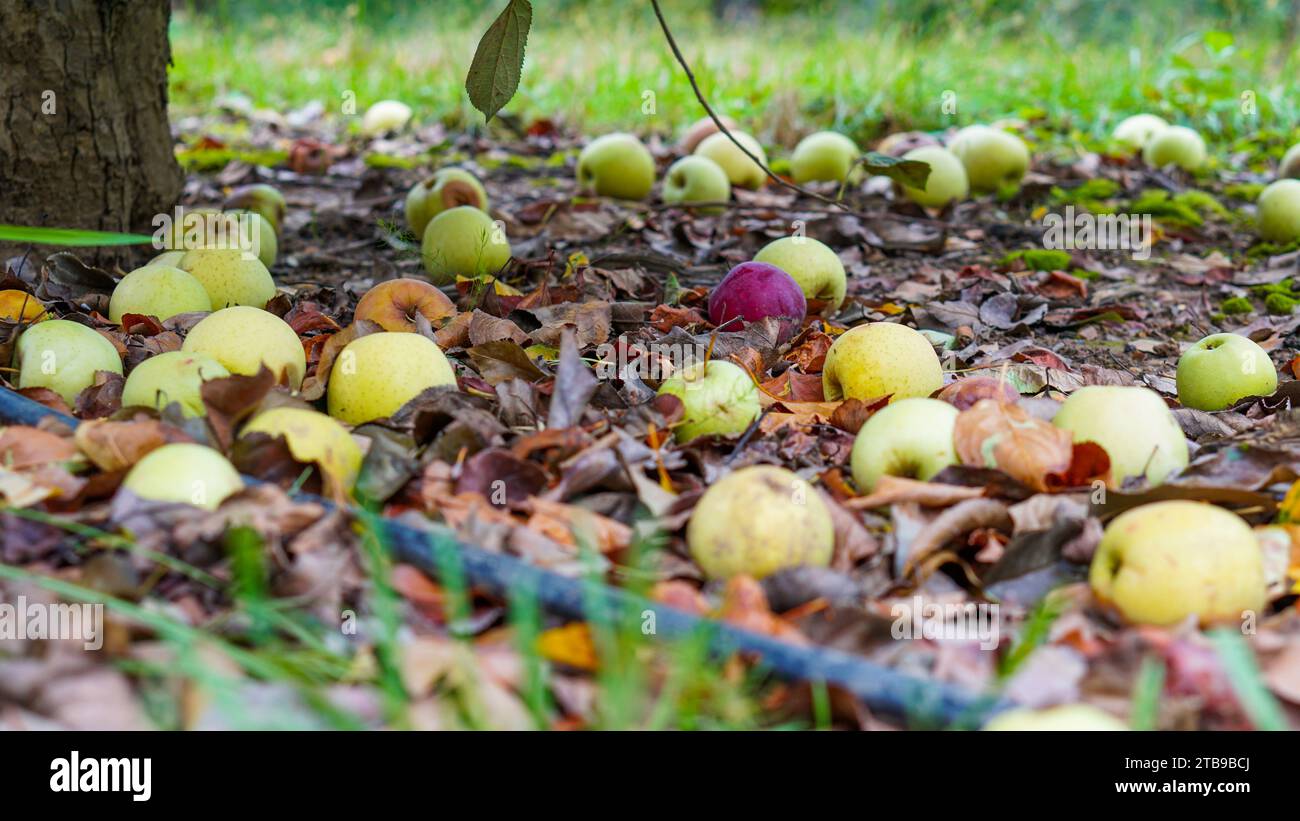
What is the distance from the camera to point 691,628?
61.6 inches

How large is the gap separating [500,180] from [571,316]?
110 inches

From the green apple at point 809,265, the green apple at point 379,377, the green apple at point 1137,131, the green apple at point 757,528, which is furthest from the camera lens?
the green apple at point 1137,131

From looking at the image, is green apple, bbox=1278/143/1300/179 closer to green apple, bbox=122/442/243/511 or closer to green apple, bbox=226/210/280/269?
green apple, bbox=226/210/280/269

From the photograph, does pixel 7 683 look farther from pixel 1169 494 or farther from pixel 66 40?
pixel 66 40

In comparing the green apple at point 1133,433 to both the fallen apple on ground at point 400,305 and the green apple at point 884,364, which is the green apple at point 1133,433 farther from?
the fallen apple on ground at point 400,305

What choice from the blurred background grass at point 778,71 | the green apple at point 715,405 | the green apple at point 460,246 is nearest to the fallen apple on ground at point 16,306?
the green apple at point 460,246

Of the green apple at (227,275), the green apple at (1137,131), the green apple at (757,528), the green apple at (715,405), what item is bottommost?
the green apple at (757,528)

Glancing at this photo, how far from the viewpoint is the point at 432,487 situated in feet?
6.65

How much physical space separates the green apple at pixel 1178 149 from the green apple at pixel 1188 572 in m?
4.84

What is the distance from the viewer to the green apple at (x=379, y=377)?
2.37 meters

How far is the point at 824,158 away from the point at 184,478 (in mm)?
4204

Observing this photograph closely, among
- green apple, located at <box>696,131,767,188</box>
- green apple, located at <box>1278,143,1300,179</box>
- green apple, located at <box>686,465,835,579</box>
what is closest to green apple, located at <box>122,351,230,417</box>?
green apple, located at <box>686,465,835,579</box>

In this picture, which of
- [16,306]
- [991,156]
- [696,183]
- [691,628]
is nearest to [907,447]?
[691,628]

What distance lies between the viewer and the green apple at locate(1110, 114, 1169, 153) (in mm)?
6544
